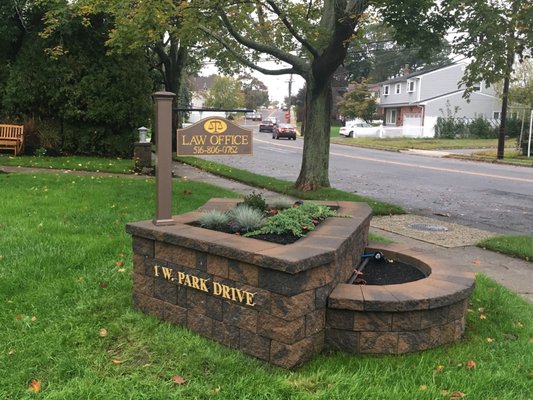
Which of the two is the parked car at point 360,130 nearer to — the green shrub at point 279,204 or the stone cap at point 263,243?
the green shrub at point 279,204

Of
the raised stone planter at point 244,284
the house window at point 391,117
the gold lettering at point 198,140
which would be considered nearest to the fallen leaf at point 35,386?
the raised stone planter at point 244,284

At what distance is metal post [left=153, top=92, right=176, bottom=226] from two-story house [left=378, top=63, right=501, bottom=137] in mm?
43375

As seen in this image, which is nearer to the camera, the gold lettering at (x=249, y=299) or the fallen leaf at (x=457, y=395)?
the fallen leaf at (x=457, y=395)

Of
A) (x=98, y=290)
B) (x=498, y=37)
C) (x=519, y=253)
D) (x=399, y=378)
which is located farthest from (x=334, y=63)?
(x=399, y=378)

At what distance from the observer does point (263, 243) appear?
3.79 m

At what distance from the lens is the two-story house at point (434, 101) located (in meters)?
46.8

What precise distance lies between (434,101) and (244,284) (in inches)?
1923

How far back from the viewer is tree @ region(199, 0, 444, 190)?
938 centimetres

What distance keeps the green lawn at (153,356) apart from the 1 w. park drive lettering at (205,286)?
35cm

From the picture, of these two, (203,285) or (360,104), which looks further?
(360,104)

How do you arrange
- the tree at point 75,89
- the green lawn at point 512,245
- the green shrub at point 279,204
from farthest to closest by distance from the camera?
the tree at point 75,89 → the green lawn at point 512,245 → the green shrub at point 279,204

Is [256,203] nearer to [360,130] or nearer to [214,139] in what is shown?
[214,139]

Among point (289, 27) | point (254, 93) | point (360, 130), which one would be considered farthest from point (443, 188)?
point (254, 93)

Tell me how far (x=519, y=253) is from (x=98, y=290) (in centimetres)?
534
